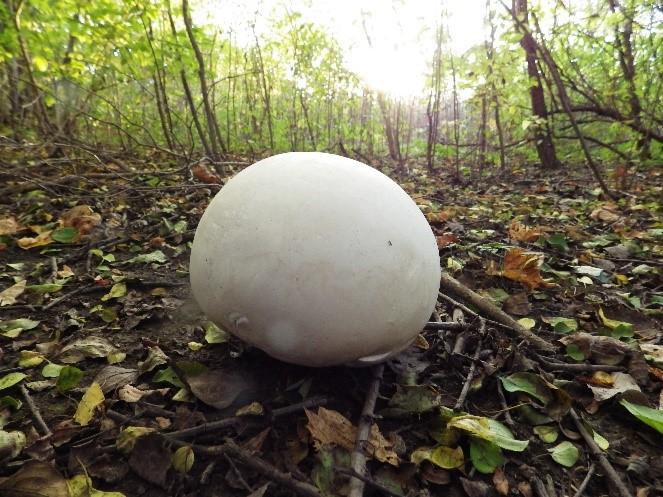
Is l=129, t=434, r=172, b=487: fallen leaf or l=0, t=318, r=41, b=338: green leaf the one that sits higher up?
l=0, t=318, r=41, b=338: green leaf

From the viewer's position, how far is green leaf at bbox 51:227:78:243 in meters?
3.05

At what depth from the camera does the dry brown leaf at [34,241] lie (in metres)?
2.90

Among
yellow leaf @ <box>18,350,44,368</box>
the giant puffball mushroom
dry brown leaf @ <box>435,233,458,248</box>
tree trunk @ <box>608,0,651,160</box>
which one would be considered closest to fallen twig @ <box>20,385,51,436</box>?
yellow leaf @ <box>18,350,44,368</box>

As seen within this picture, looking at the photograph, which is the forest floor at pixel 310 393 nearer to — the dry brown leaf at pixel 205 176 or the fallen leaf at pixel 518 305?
the fallen leaf at pixel 518 305

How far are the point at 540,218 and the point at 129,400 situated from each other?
381cm

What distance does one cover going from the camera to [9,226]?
10.2 ft

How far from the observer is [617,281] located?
275 centimetres

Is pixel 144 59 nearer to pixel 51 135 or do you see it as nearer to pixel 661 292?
pixel 51 135

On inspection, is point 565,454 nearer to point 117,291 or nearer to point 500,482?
point 500,482

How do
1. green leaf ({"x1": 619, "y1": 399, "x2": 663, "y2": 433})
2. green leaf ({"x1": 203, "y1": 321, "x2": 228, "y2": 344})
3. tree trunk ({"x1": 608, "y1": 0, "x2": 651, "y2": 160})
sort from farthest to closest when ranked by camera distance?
tree trunk ({"x1": 608, "y1": 0, "x2": 651, "y2": 160}) < green leaf ({"x1": 203, "y1": 321, "x2": 228, "y2": 344}) < green leaf ({"x1": 619, "y1": 399, "x2": 663, "y2": 433})

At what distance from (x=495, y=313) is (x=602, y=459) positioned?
795 millimetres

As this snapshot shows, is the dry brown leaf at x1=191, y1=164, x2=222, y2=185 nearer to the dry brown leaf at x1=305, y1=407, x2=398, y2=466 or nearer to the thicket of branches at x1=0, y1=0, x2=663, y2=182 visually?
the thicket of branches at x1=0, y1=0, x2=663, y2=182

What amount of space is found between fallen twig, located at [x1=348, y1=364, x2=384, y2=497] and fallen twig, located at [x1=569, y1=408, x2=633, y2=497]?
69 cm

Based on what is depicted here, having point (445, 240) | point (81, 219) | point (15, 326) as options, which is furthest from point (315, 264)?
point (81, 219)
